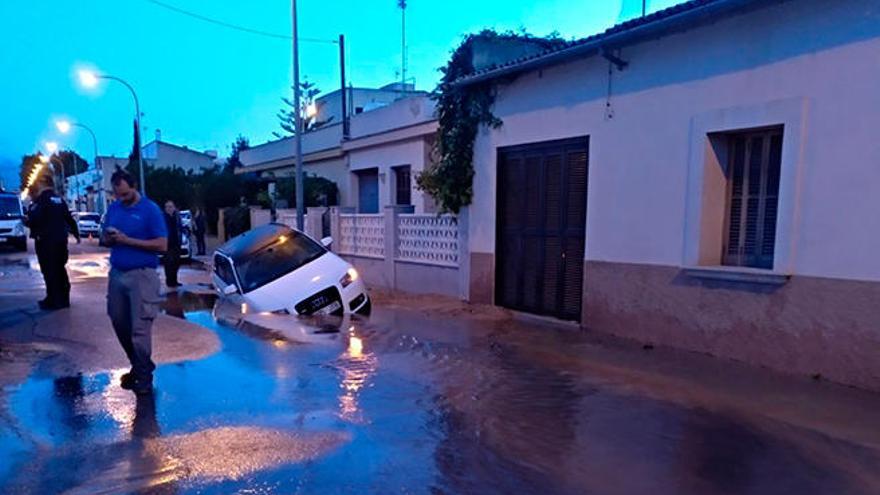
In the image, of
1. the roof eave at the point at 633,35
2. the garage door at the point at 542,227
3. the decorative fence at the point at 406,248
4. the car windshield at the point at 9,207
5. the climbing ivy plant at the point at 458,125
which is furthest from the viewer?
the car windshield at the point at 9,207

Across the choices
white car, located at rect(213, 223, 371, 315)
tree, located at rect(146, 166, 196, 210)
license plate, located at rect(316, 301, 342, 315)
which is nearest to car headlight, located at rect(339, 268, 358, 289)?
white car, located at rect(213, 223, 371, 315)

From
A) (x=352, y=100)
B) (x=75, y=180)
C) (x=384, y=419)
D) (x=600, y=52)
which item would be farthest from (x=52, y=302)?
(x=75, y=180)

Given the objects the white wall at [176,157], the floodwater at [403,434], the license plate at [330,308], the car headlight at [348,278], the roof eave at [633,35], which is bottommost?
the floodwater at [403,434]

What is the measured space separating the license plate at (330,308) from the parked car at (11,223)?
61.2 feet

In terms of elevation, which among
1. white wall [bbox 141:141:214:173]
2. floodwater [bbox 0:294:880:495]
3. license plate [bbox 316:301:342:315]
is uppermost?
white wall [bbox 141:141:214:173]

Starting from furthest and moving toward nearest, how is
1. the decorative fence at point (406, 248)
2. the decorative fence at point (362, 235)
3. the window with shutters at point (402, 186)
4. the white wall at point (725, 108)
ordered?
the window with shutters at point (402, 186)
the decorative fence at point (362, 235)
the decorative fence at point (406, 248)
the white wall at point (725, 108)

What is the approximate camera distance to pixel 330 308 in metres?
8.62

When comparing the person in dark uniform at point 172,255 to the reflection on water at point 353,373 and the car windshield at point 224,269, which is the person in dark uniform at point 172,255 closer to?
the car windshield at point 224,269

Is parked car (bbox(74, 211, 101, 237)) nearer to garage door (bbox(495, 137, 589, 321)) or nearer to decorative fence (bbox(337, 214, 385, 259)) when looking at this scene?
decorative fence (bbox(337, 214, 385, 259))

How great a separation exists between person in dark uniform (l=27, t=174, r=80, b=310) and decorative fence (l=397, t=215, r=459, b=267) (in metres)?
5.69

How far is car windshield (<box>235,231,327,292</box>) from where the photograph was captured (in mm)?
8623

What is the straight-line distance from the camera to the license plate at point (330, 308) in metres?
8.57

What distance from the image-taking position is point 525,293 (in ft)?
29.7

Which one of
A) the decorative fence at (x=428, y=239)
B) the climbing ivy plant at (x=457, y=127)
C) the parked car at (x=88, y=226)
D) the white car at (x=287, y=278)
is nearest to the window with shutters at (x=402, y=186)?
the decorative fence at (x=428, y=239)
